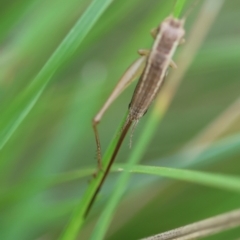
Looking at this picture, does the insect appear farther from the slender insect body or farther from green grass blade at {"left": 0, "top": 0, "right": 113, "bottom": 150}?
green grass blade at {"left": 0, "top": 0, "right": 113, "bottom": 150}

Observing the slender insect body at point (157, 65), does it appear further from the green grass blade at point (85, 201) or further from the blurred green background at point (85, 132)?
the blurred green background at point (85, 132)

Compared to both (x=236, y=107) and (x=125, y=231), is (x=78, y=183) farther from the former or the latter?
(x=236, y=107)

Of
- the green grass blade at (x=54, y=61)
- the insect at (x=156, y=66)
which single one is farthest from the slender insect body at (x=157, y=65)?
the green grass blade at (x=54, y=61)

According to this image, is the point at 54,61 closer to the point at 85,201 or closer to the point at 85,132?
the point at 85,201

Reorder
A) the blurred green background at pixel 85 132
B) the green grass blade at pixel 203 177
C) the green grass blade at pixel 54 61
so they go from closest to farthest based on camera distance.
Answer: the green grass blade at pixel 203 177 < the green grass blade at pixel 54 61 < the blurred green background at pixel 85 132

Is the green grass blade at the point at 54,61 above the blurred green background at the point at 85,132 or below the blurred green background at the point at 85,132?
above

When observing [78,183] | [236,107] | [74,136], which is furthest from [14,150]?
[236,107]
